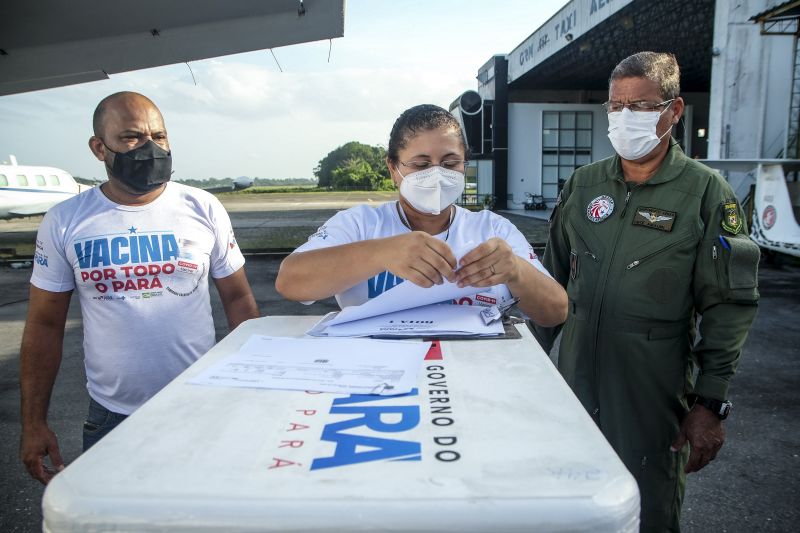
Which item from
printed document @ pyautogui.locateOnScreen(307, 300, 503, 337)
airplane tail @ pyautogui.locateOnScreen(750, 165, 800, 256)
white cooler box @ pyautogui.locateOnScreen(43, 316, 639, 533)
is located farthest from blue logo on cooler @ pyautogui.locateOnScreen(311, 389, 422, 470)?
airplane tail @ pyautogui.locateOnScreen(750, 165, 800, 256)

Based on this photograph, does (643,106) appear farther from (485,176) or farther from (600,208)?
(485,176)

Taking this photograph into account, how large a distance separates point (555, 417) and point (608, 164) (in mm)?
1637

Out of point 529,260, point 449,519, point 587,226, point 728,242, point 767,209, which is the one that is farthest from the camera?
point 767,209

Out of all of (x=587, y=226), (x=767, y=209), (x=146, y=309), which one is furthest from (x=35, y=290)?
(x=767, y=209)

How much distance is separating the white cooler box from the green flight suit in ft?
3.67

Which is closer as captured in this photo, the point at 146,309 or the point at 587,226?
the point at 146,309

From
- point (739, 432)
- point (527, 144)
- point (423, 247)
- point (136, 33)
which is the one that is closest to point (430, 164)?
point (423, 247)

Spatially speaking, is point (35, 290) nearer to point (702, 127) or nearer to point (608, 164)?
point (608, 164)

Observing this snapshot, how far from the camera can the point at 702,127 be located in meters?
23.4

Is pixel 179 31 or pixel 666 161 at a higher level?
pixel 179 31

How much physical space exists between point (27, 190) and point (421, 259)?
18604mm

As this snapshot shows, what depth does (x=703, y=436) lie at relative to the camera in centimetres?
170

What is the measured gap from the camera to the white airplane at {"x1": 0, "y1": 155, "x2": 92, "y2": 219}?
15406 millimetres

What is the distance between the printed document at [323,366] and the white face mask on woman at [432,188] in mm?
590
